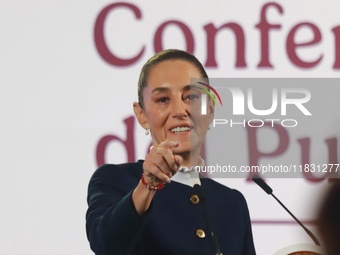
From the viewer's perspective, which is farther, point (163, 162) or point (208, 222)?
point (208, 222)

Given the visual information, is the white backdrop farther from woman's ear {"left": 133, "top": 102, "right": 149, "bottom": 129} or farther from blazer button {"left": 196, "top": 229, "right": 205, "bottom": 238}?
blazer button {"left": 196, "top": 229, "right": 205, "bottom": 238}

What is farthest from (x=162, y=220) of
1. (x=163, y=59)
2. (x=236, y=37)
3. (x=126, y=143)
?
(x=236, y=37)

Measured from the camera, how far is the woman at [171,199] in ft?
3.26

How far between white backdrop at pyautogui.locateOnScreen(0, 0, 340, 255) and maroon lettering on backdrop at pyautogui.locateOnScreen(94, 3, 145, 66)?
10 millimetres

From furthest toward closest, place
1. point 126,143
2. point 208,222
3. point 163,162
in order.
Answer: point 126,143 → point 208,222 → point 163,162

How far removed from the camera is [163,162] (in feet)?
2.80

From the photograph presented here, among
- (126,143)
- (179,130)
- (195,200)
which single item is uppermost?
(179,130)

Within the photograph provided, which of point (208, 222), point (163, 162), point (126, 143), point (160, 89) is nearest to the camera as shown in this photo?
point (163, 162)

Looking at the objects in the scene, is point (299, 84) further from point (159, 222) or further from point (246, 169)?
point (159, 222)

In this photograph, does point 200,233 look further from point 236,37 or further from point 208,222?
point 236,37

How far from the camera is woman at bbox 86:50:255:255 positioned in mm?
995

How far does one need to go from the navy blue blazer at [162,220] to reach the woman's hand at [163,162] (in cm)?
12

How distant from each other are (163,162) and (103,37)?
1564 millimetres

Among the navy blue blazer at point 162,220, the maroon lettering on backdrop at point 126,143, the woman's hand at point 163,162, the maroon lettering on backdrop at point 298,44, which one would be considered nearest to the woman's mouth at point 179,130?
the navy blue blazer at point 162,220
